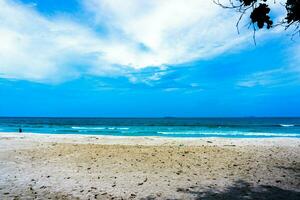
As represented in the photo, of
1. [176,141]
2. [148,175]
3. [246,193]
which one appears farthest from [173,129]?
[246,193]

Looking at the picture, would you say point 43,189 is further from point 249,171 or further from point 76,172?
point 249,171

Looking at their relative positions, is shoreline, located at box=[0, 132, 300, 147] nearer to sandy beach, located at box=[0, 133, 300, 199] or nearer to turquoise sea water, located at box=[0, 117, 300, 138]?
sandy beach, located at box=[0, 133, 300, 199]

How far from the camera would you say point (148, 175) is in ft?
24.6

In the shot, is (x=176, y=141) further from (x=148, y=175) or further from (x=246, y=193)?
(x=246, y=193)

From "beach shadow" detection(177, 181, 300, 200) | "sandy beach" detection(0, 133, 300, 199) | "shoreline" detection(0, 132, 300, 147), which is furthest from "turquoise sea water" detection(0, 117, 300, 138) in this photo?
"beach shadow" detection(177, 181, 300, 200)

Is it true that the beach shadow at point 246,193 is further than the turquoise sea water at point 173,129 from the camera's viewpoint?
No

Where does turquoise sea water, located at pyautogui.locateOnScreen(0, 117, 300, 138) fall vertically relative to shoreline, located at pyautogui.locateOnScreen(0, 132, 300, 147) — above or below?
above

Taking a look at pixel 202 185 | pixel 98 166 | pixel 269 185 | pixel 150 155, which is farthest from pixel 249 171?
pixel 98 166

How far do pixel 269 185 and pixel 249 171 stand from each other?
142 cm

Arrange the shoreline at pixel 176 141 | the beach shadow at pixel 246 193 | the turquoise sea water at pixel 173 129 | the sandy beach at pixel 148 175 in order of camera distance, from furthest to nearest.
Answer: the turquoise sea water at pixel 173 129 < the shoreline at pixel 176 141 < the sandy beach at pixel 148 175 < the beach shadow at pixel 246 193

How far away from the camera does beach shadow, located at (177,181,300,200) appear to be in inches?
219

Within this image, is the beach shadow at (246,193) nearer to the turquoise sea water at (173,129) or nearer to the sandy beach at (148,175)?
the sandy beach at (148,175)

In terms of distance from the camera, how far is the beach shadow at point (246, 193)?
5.57 m

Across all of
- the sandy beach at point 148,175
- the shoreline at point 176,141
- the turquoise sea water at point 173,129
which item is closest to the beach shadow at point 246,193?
the sandy beach at point 148,175
